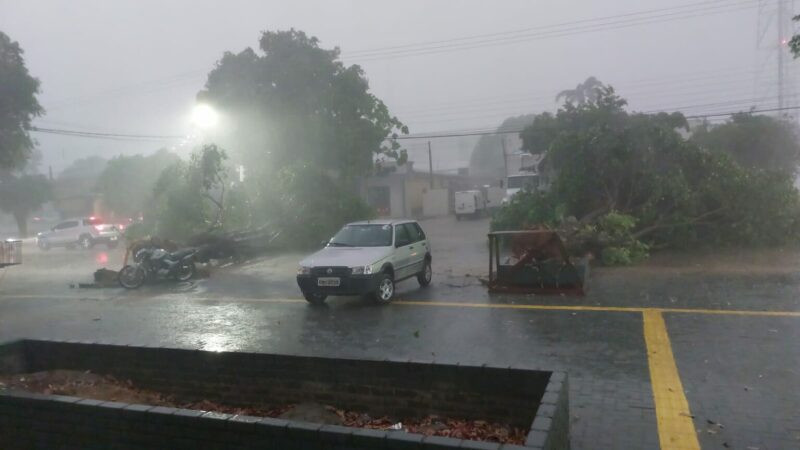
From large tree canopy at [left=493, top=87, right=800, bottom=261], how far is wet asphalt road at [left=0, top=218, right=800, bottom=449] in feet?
4.27

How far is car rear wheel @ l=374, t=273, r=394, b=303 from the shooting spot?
12.2 m

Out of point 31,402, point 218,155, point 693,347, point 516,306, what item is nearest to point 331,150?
point 218,155

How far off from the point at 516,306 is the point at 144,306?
26.1ft

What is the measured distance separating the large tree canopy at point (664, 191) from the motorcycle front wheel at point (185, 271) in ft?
34.0

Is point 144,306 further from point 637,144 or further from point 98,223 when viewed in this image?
point 98,223

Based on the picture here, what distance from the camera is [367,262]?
470 inches

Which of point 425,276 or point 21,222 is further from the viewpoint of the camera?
point 21,222

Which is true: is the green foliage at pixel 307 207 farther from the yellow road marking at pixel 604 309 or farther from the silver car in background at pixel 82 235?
the silver car in background at pixel 82 235

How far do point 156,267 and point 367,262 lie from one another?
8021 mm

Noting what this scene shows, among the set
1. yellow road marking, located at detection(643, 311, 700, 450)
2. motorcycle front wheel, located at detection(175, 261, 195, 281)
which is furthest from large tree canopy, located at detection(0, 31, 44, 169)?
yellow road marking, located at detection(643, 311, 700, 450)

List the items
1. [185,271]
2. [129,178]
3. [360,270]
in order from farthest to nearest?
[129,178] < [185,271] < [360,270]

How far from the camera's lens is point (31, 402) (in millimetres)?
4277

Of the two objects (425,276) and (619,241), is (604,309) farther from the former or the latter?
(619,241)

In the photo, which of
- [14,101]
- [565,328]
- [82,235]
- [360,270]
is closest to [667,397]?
[565,328]
